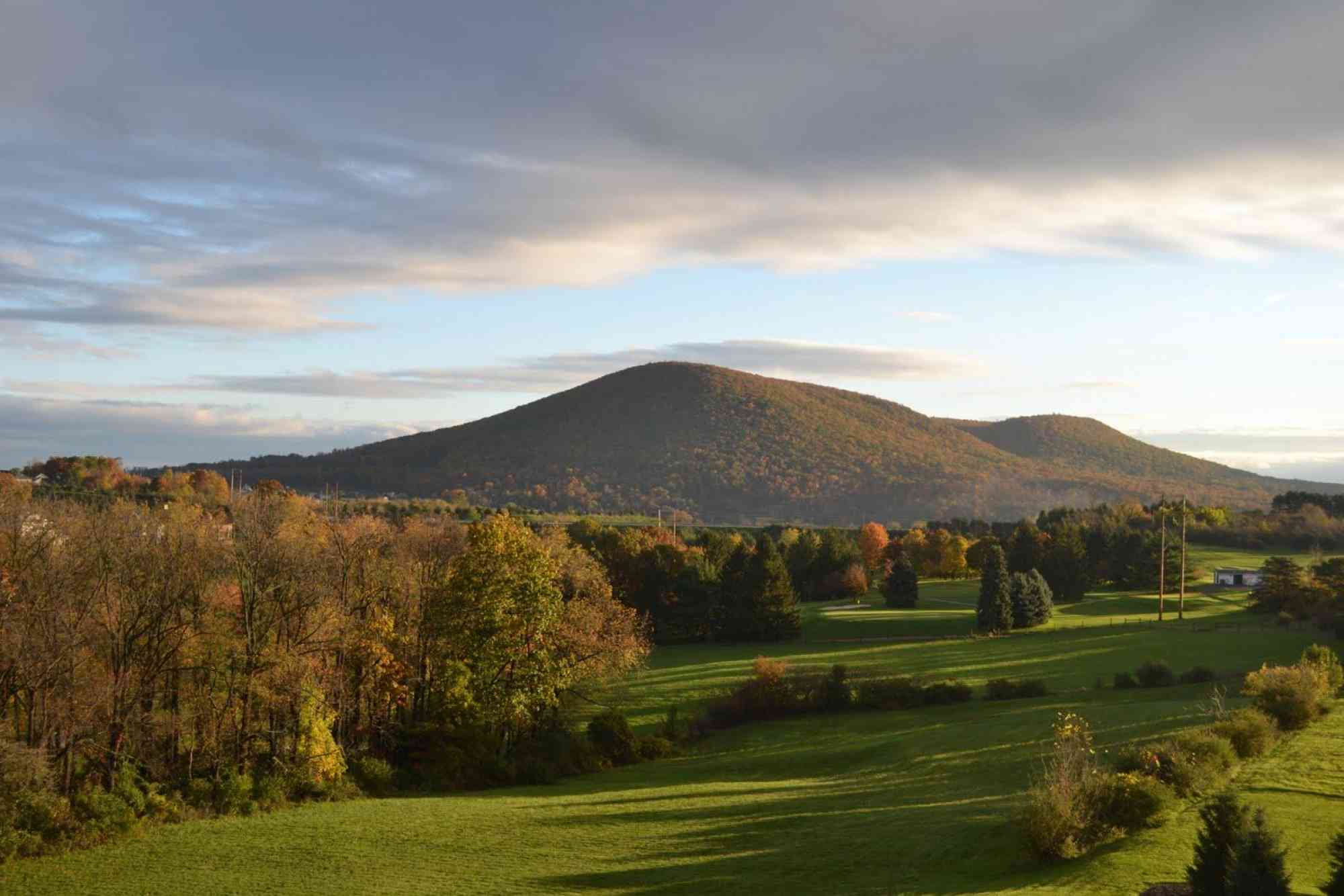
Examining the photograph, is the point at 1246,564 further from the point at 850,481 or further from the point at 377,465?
the point at 377,465

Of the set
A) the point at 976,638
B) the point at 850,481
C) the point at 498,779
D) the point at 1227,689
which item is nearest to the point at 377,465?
the point at 850,481

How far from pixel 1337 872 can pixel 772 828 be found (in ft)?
45.9

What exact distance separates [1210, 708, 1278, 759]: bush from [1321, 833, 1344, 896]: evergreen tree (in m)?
10.7

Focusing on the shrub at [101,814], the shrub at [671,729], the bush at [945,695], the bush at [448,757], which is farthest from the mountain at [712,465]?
the shrub at [101,814]

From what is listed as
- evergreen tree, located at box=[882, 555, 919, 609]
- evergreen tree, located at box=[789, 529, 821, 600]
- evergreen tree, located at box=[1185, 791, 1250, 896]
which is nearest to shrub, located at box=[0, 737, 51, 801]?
evergreen tree, located at box=[1185, 791, 1250, 896]

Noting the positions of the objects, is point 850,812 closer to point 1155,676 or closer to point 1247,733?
point 1247,733

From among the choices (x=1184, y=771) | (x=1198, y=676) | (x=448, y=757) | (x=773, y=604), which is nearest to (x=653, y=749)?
(x=448, y=757)

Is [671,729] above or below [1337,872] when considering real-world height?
below

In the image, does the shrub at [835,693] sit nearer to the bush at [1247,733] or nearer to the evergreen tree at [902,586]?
the bush at [1247,733]

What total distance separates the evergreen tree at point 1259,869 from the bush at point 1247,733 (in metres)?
12.2

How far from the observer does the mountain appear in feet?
531

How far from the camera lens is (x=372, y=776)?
131 ft

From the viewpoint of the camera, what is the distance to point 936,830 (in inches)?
958

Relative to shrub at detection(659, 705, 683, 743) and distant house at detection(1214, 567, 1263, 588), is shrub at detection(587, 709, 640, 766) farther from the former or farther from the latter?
distant house at detection(1214, 567, 1263, 588)
